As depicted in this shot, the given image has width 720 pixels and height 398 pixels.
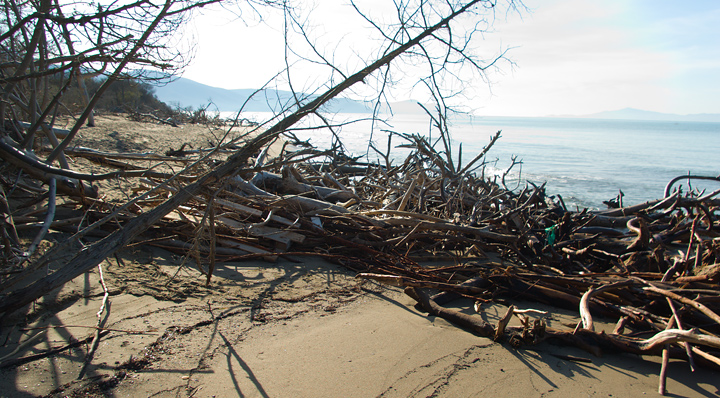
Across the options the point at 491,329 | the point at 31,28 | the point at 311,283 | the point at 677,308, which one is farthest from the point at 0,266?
the point at 677,308

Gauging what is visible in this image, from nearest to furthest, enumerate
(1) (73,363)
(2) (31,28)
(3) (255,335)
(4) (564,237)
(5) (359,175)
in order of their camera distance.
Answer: (1) (73,363) < (3) (255,335) < (2) (31,28) < (4) (564,237) < (5) (359,175)

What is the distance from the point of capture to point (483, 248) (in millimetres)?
4234

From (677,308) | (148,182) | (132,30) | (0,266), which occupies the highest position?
(132,30)

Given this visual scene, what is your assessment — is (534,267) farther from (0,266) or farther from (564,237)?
(0,266)

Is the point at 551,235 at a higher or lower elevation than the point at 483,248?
higher

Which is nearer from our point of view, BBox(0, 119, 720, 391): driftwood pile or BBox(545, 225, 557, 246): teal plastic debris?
BBox(0, 119, 720, 391): driftwood pile

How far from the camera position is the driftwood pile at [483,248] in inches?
94.2

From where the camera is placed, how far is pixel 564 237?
3922mm

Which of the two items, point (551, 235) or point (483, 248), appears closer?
point (551, 235)

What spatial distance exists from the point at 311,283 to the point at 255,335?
0.96 m

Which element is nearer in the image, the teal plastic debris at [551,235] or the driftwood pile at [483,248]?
the driftwood pile at [483,248]

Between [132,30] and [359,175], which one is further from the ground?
[132,30]

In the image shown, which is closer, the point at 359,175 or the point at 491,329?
the point at 491,329

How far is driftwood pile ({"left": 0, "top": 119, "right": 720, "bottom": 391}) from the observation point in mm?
2393
